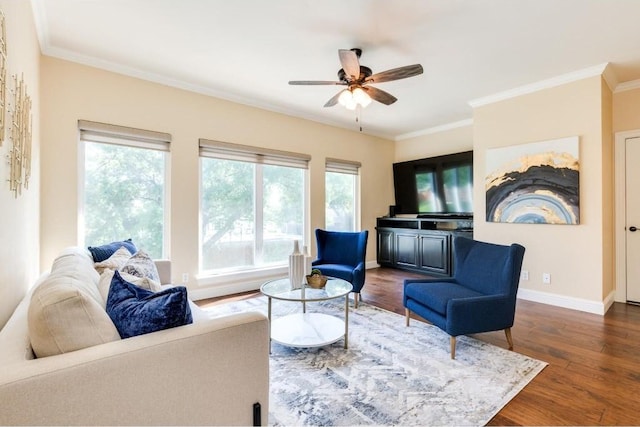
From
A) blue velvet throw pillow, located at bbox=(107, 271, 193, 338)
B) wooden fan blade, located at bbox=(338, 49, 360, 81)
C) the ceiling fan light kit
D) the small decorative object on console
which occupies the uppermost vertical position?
wooden fan blade, located at bbox=(338, 49, 360, 81)

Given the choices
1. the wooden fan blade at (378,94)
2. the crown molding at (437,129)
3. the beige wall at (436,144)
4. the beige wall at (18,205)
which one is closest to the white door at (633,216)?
the beige wall at (436,144)

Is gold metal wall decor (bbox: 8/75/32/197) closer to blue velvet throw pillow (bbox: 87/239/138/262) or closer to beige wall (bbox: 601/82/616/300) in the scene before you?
blue velvet throw pillow (bbox: 87/239/138/262)

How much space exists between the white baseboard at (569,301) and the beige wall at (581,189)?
1.5 inches

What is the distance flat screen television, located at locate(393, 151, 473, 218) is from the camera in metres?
4.95

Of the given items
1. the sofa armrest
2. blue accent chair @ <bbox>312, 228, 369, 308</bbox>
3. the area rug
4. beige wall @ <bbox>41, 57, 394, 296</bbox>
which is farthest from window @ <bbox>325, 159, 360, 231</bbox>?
the sofa armrest

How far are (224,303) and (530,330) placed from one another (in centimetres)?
329

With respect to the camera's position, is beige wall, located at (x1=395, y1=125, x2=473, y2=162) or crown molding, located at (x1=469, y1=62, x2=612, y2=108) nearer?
crown molding, located at (x1=469, y1=62, x2=612, y2=108)

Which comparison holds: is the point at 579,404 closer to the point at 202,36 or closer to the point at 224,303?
the point at 224,303

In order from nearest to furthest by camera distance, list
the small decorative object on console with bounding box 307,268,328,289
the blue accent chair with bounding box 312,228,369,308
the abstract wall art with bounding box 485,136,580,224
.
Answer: the small decorative object on console with bounding box 307,268,328,289
the abstract wall art with bounding box 485,136,580,224
the blue accent chair with bounding box 312,228,369,308

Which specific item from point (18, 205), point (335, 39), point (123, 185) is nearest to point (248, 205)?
point (123, 185)

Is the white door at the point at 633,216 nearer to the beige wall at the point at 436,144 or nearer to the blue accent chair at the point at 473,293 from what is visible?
the beige wall at the point at 436,144

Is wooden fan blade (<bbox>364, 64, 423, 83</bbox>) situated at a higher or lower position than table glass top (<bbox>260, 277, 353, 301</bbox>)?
higher

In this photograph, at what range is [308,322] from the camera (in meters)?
2.84

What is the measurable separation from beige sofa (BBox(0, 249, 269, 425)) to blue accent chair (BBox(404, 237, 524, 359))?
1613 millimetres
